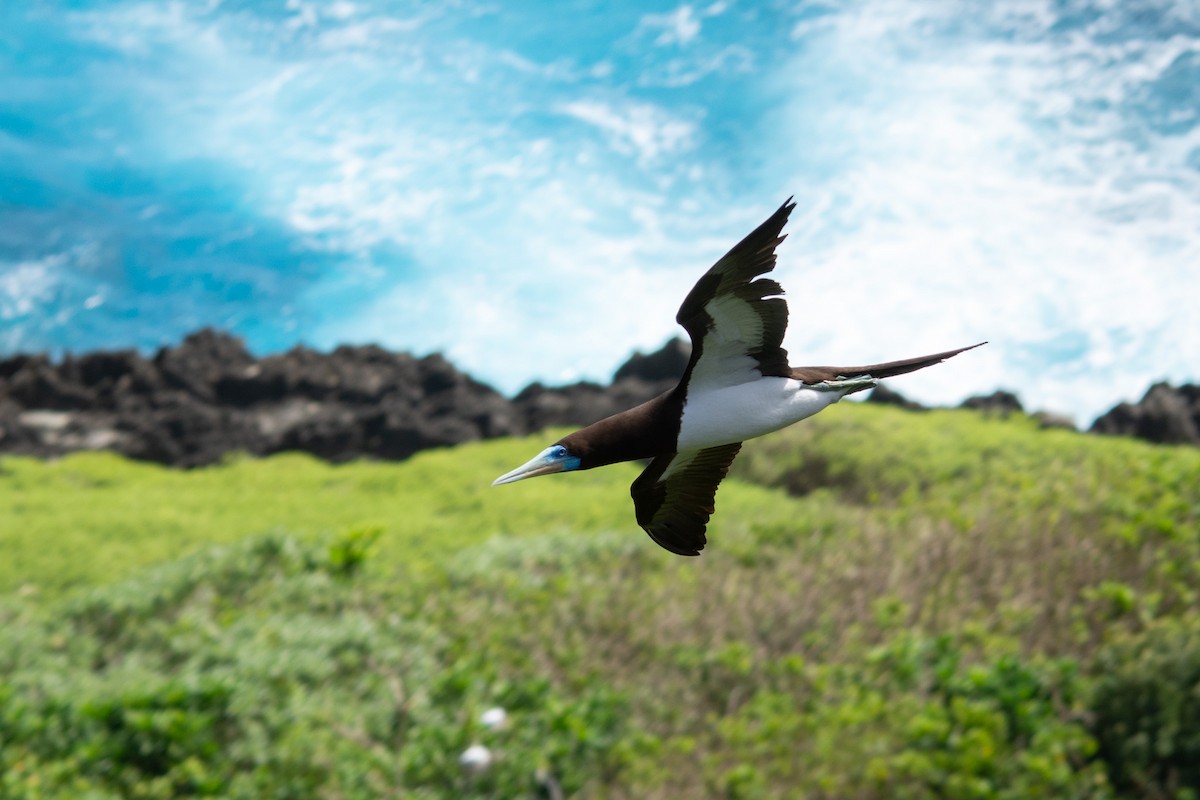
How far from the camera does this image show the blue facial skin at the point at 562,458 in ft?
6.47

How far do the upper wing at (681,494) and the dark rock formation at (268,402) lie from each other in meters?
9.68

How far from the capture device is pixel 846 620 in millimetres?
7211

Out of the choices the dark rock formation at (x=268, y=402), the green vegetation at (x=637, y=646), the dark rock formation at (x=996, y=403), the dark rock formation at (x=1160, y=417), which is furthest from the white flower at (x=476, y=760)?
the dark rock formation at (x=1160, y=417)

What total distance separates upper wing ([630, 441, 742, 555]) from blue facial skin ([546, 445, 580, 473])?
0.62 meters

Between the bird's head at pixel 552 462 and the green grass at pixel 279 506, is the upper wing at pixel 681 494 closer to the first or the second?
the bird's head at pixel 552 462

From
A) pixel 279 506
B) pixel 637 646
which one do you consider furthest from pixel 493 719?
pixel 279 506

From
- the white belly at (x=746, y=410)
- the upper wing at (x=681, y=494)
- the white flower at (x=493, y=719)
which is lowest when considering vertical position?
the white flower at (x=493, y=719)

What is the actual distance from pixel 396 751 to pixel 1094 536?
17.5 feet

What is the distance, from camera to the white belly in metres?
2.05

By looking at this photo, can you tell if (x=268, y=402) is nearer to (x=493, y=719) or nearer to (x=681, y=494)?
(x=493, y=719)

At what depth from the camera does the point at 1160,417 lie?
454 inches

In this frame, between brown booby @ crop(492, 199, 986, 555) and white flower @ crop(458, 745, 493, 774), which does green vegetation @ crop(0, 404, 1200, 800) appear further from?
brown booby @ crop(492, 199, 986, 555)

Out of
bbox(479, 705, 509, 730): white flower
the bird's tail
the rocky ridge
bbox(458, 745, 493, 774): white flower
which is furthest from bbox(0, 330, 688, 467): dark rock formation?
the bird's tail

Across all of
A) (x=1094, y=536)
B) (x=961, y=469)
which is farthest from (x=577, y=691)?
(x=961, y=469)
